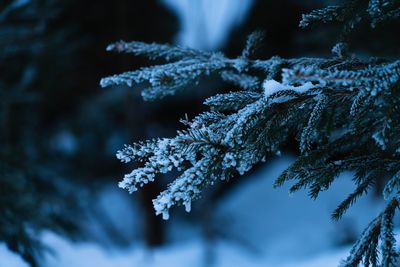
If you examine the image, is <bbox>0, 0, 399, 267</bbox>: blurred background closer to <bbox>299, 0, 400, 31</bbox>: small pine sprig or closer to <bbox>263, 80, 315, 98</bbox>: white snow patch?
<bbox>299, 0, 400, 31</bbox>: small pine sprig

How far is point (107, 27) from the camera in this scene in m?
9.17

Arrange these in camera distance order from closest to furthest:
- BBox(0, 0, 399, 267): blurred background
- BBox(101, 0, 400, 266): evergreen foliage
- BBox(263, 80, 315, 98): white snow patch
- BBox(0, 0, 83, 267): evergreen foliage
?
BBox(101, 0, 400, 266): evergreen foliage, BBox(263, 80, 315, 98): white snow patch, BBox(0, 0, 83, 267): evergreen foliage, BBox(0, 0, 399, 267): blurred background

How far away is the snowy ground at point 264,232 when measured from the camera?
817 centimetres

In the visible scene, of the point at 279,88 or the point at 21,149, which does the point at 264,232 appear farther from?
the point at 279,88

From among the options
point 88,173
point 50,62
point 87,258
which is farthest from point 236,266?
point 50,62

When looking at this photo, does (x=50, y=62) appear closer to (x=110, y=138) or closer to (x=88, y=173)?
(x=88, y=173)

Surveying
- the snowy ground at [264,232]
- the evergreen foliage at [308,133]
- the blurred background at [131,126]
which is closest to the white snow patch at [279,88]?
the evergreen foliage at [308,133]

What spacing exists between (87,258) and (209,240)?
3.66 m

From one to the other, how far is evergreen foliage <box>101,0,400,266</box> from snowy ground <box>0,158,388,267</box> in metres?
3.46

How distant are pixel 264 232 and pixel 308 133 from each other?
9.64 m

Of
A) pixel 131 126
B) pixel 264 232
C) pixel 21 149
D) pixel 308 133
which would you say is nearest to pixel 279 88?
pixel 308 133

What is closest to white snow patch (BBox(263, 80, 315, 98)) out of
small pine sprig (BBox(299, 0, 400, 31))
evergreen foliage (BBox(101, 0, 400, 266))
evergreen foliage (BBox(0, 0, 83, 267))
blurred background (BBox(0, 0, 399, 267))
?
evergreen foliage (BBox(101, 0, 400, 266))

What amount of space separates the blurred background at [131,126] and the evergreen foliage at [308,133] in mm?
3297

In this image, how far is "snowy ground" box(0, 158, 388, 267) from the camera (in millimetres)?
8172
